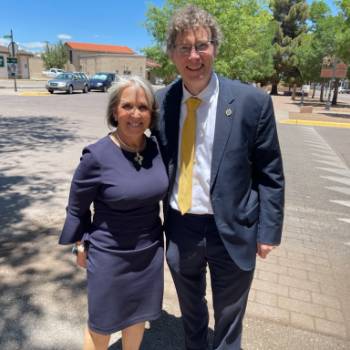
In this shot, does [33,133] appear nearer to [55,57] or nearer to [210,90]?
[210,90]

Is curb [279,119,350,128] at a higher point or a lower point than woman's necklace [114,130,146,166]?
lower

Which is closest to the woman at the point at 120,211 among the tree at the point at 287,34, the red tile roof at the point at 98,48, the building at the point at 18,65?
the tree at the point at 287,34

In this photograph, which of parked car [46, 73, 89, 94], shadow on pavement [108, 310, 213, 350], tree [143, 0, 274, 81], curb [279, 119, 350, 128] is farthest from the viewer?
parked car [46, 73, 89, 94]

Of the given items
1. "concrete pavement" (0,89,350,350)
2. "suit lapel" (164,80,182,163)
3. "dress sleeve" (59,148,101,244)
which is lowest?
"concrete pavement" (0,89,350,350)

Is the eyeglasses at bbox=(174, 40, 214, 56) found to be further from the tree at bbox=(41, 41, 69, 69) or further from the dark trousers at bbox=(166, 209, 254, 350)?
the tree at bbox=(41, 41, 69, 69)

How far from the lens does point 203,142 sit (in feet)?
6.53

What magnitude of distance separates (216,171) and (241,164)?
132mm

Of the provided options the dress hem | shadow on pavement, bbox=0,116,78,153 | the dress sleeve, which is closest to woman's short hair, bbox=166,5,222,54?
the dress sleeve

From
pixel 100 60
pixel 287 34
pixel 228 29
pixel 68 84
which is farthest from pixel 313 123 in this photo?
pixel 100 60

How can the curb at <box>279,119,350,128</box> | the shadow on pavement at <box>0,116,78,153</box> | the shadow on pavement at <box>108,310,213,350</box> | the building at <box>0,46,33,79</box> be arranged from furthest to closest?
the building at <box>0,46,33,79</box>, the curb at <box>279,119,350,128</box>, the shadow on pavement at <box>0,116,78,153</box>, the shadow on pavement at <box>108,310,213,350</box>

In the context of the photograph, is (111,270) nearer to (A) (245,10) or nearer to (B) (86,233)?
(B) (86,233)

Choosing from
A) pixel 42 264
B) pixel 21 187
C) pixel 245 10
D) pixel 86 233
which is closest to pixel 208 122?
pixel 86 233

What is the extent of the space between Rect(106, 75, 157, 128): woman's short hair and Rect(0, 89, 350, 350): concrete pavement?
1600 millimetres

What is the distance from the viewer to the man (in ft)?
6.23
